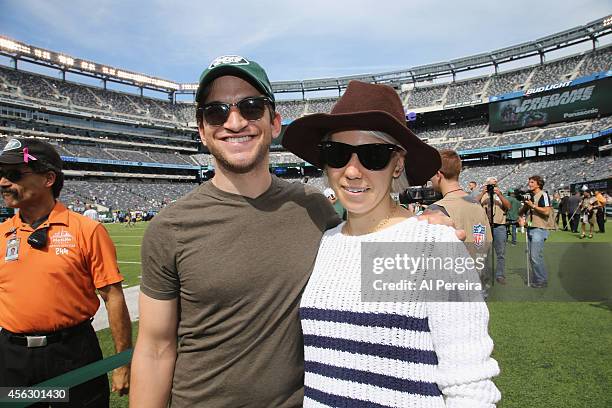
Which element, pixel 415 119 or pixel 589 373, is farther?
pixel 415 119

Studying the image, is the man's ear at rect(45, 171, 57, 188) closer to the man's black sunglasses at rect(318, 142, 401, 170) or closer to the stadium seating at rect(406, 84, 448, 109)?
the man's black sunglasses at rect(318, 142, 401, 170)

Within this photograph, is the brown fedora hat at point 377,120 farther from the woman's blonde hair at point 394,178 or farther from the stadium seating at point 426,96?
the stadium seating at point 426,96

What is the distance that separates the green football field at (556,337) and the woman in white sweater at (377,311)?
289cm

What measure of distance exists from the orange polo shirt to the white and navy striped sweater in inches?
77.4

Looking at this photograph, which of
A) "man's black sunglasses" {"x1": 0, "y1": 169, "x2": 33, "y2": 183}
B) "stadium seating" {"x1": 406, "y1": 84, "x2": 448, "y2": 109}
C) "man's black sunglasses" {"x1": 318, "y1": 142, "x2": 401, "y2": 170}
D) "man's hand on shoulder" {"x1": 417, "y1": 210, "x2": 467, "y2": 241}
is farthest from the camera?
"stadium seating" {"x1": 406, "y1": 84, "x2": 448, "y2": 109}

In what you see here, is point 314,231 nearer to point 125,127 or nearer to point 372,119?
point 372,119

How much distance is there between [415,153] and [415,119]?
63.1 m

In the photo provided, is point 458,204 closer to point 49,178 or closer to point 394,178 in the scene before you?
point 394,178

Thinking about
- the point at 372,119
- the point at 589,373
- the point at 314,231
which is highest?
the point at 372,119

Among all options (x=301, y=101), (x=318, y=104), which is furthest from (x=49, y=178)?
(x=301, y=101)

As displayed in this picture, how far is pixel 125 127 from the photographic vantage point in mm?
64625

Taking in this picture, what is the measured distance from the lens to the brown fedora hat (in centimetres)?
157

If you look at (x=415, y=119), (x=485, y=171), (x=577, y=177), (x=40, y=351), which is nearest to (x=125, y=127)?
(x=415, y=119)

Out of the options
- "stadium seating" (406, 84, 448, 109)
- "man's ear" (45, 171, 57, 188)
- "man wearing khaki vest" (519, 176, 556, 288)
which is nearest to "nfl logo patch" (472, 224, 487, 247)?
"man wearing khaki vest" (519, 176, 556, 288)
